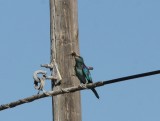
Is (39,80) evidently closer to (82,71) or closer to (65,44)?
(65,44)

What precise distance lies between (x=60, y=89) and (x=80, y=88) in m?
0.30

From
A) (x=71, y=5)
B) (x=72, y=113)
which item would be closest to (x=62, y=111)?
(x=72, y=113)

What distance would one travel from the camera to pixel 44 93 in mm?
16219

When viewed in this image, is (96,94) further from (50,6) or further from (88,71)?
(50,6)

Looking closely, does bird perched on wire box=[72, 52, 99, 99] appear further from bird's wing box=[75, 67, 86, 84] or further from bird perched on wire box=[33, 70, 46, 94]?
bird perched on wire box=[33, 70, 46, 94]

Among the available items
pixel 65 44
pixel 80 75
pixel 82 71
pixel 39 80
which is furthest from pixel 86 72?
pixel 39 80

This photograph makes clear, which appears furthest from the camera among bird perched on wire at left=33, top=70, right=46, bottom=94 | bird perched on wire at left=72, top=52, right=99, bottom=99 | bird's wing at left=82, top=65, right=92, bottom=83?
bird's wing at left=82, top=65, right=92, bottom=83

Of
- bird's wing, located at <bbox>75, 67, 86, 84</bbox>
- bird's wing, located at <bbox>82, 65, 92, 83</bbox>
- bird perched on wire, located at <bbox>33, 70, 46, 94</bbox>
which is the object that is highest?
bird's wing, located at <bbox>82, 65, 92, 83</bbox>

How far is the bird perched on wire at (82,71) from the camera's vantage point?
16.6 m

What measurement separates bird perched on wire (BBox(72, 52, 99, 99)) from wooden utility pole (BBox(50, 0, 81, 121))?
4.3 inches

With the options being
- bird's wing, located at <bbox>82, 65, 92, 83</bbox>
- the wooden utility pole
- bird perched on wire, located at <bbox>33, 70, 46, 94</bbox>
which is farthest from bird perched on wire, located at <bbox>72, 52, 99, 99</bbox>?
bird perched on wire, located at <bbox>33, 70, 46, 94</bbox>

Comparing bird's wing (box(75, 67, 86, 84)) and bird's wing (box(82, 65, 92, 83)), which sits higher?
bird's wing (box(82, 65, 92, 83))

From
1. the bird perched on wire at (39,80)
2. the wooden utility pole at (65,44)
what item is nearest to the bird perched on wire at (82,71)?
the wooden utility pole at (65,44)

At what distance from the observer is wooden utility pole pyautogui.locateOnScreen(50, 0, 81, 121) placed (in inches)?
641
